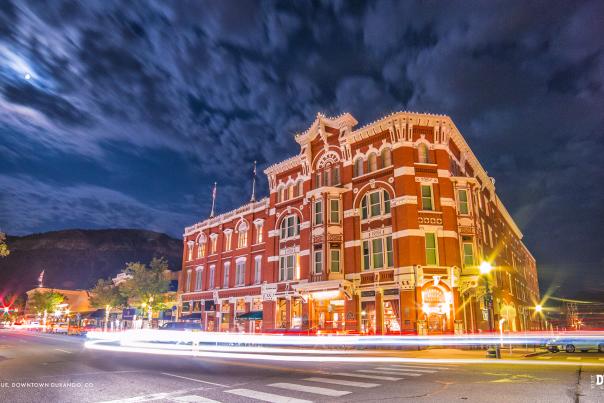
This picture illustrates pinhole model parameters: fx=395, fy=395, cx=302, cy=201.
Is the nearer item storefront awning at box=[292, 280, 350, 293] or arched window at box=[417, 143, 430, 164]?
storefront awning at box=[292, 280, 350, 293]

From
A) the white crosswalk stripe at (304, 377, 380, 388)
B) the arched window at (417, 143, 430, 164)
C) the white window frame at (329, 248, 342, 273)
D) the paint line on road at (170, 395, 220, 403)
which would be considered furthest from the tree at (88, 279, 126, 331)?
the paint line on road at (170, 395, 220, 403)

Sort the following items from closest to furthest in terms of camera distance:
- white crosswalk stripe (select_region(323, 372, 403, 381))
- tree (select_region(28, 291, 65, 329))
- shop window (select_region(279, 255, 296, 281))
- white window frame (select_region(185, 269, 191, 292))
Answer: white crosswalk stripe (select_region(323, 372, 403, 381)), shop window (select_region(279, 255, 296, 281)), white window frame (select_region(185, 269, 191, 292)), tree (select_region(28, 291, 65, 329))

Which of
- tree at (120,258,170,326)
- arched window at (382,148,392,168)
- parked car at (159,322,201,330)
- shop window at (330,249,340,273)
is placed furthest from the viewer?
tree at (120,258,170,326)

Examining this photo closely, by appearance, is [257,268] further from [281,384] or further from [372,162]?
[281,384]

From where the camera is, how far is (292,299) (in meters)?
36.7

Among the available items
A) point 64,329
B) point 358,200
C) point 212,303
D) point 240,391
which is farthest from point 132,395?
point 64,329

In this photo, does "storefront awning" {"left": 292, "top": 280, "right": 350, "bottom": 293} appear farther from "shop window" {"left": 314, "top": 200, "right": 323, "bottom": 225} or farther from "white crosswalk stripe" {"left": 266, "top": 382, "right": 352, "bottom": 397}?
"white crosswalk stripe" {"left": 266, "top": 382, "right": 352, "bottom": 397}

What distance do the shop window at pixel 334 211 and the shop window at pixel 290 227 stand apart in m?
5.07

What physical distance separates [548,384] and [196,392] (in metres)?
8.69

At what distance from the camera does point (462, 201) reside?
104 ft

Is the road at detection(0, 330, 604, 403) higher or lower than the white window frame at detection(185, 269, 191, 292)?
lower

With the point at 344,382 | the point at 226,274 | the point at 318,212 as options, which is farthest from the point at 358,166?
the point at 344,382

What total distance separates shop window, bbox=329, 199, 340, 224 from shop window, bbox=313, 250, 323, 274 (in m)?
2.91

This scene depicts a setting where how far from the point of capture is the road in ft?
27.3
